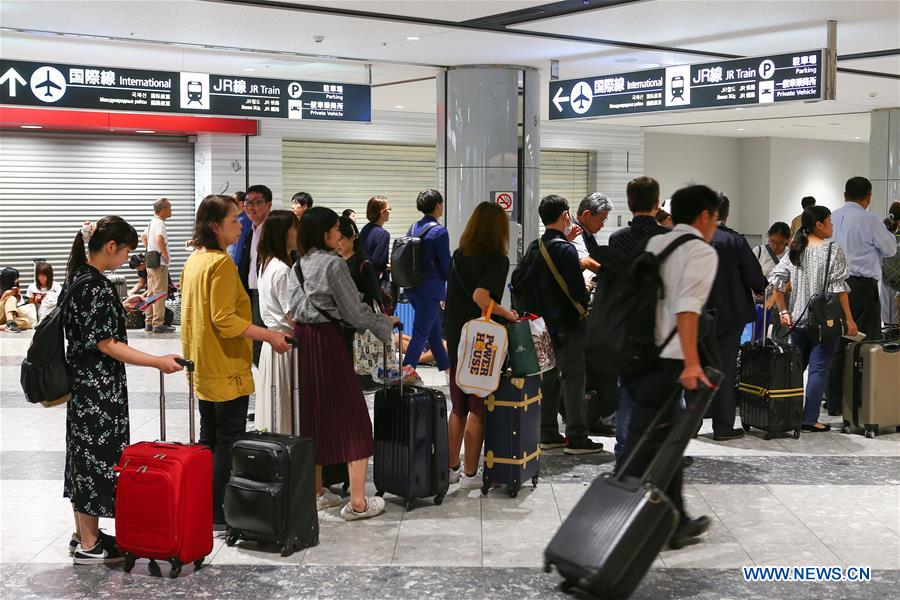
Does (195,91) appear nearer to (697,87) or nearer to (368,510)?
(697,87)

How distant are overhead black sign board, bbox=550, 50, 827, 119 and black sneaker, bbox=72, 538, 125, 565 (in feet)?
20.7

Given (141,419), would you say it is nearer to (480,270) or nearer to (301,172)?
(480,270)

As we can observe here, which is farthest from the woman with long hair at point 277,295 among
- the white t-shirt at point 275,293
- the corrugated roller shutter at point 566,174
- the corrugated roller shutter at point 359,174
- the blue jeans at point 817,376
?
the corrugated roller shutter at point 566,174

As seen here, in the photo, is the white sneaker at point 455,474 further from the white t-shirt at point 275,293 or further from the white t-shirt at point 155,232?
the white t-shirt at point 155,232

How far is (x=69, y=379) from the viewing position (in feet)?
14.5

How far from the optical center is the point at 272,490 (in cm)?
457

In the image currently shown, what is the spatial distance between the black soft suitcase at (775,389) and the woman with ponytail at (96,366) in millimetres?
4347

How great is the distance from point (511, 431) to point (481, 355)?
513 mm

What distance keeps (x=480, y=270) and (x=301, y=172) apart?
36.7ft

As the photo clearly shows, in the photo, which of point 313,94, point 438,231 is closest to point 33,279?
point 313,94

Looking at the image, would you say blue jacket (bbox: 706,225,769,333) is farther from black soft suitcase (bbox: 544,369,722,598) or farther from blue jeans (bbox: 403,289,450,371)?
black soft suitcase (bbox: 544,369,722,598)

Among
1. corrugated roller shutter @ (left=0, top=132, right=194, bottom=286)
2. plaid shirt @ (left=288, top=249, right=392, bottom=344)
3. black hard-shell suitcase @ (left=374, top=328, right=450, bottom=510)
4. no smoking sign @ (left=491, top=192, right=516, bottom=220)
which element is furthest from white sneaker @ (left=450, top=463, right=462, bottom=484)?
corrugated roller shutter @ (left=0, top=132, right=194, bottom=286)

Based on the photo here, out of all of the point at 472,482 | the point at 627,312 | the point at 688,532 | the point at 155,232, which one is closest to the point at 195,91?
the point at 155,232

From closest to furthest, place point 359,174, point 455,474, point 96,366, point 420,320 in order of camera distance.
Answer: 1. point 96,366
2. point 455,474
3. point 420,320
4. point 359,174
